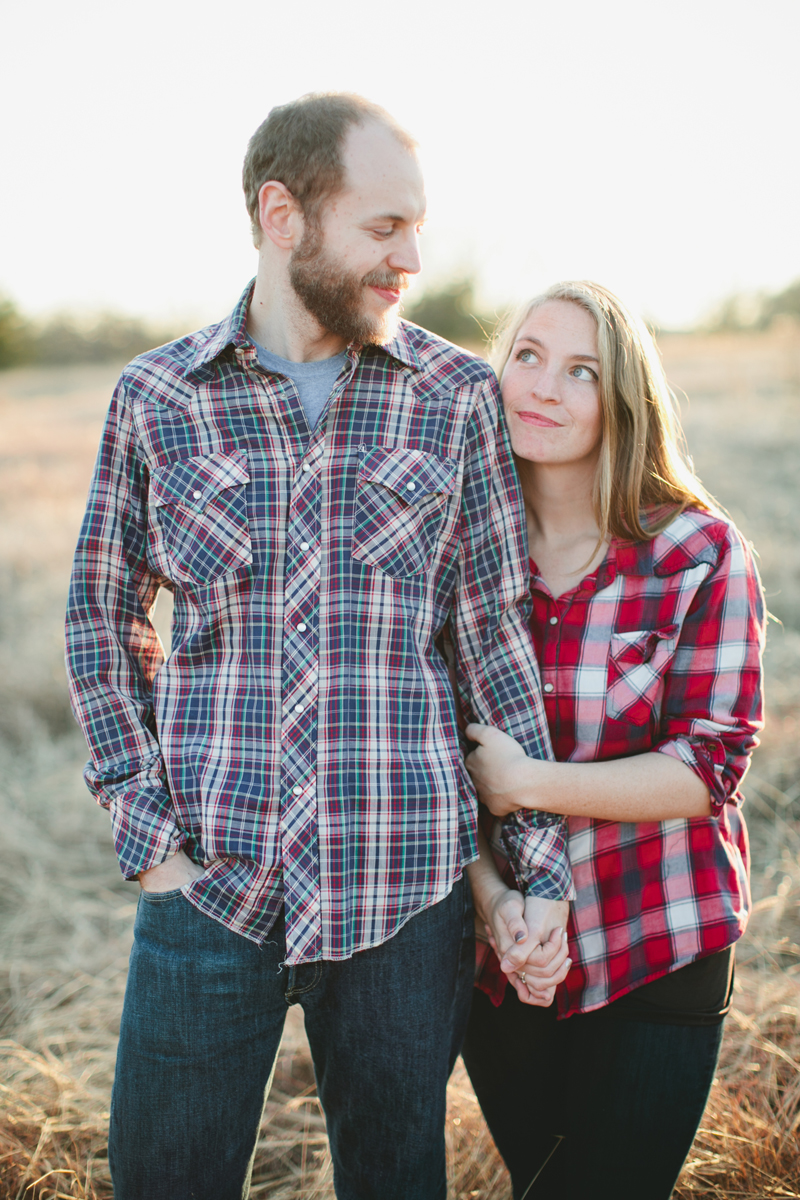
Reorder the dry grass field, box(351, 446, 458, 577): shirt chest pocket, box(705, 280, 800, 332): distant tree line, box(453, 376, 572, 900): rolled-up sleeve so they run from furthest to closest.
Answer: box(705, 280, 800, 332): distant tree line < the dry grass field < box(453, 376, 572, 900): rolled-up sleeve < box(351, 446, 458, 577): shirt chest pocket

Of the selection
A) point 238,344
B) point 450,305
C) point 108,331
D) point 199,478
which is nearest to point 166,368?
point 238,344

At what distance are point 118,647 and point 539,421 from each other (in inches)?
41.2

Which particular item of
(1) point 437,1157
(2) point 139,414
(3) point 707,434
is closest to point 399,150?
(2) point 139,414

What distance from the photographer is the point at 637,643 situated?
1757 mm

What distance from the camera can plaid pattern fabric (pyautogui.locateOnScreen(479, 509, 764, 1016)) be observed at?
1.71m

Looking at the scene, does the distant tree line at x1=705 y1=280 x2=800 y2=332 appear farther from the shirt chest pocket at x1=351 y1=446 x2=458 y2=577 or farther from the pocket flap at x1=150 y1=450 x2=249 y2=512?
the pocket flap at x1=150 y1=450 x2=249 y2=512

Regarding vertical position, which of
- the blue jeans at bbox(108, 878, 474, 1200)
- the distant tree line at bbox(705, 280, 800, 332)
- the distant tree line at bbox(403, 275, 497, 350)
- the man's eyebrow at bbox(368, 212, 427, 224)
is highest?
the distant tree line at bbox(403, 275, 497, 350)

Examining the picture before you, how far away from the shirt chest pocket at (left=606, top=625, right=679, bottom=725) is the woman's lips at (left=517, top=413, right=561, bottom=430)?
1.59ft

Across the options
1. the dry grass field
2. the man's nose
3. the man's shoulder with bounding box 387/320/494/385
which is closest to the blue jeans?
the dry grass field

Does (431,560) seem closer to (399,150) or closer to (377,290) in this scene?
(377,290)

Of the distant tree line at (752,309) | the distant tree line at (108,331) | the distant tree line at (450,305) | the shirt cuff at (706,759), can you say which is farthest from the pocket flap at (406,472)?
the distant tree line at (450,305)

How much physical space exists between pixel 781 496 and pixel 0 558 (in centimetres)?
618

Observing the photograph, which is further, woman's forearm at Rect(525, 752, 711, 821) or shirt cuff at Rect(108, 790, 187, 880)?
woman's forearm at Rect(525, 752, 711, 821)

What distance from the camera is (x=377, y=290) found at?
1.74 meters
